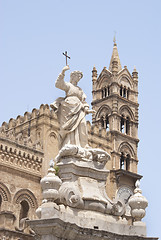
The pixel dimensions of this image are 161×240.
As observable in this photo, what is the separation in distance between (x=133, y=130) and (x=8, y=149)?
51.7 feet

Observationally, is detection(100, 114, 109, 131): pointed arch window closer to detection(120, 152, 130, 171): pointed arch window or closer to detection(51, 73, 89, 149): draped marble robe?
detection(120, 152, 130, 171): pointed arch window

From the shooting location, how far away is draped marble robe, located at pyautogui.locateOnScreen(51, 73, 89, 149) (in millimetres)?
12469

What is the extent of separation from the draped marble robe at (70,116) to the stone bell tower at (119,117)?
33.7m

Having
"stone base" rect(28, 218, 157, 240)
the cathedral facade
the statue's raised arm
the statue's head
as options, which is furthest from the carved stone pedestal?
the cathedral facade

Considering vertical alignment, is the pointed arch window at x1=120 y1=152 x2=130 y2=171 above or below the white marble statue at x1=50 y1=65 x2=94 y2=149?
above

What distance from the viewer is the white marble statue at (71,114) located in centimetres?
1247

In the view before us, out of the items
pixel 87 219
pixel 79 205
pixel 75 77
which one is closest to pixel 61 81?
pixel 75 77

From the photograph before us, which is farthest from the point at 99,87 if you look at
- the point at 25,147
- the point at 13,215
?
the point at 13,215

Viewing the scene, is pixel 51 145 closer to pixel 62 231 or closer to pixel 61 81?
pixel 61 81

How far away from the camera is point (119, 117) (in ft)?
164

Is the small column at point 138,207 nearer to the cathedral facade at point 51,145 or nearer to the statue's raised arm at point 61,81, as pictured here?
the statue's raised arm at point 61,81

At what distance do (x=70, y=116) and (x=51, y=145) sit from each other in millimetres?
30000

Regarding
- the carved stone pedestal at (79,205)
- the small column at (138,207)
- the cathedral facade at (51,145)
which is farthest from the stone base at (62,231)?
the cathedral facade at (51,145)

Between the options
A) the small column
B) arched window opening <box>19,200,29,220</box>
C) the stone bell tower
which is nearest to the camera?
the small column
